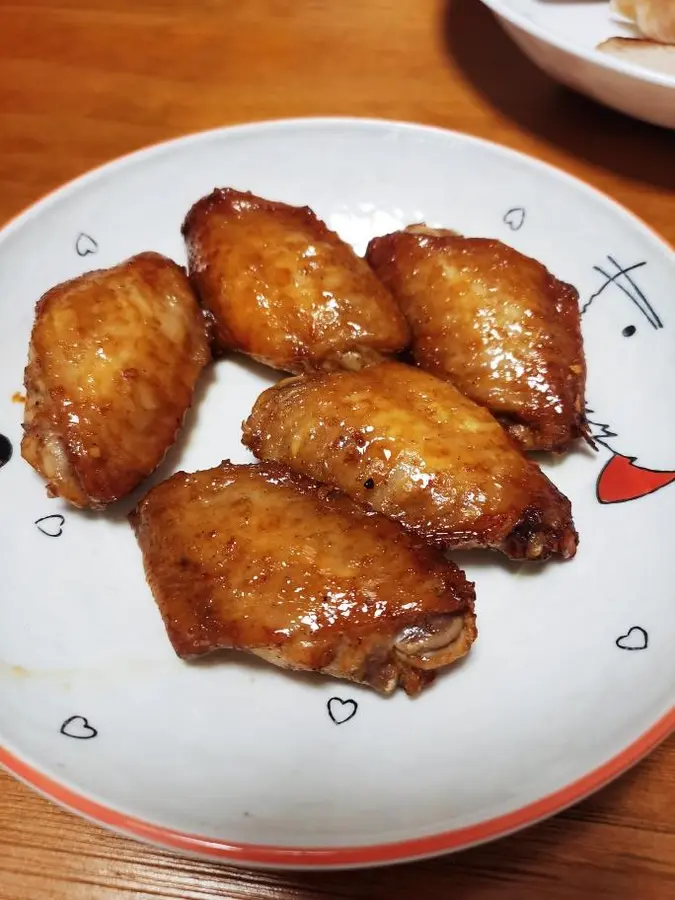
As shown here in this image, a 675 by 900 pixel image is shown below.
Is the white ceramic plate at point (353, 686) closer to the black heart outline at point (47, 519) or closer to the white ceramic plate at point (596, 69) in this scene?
the black heart outline at point (47, 519)

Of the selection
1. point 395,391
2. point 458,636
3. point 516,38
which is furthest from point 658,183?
point 458,636

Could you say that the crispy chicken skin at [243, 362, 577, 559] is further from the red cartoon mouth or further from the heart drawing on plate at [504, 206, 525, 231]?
the heart drawing on plate at [504, 206, 525, 231]

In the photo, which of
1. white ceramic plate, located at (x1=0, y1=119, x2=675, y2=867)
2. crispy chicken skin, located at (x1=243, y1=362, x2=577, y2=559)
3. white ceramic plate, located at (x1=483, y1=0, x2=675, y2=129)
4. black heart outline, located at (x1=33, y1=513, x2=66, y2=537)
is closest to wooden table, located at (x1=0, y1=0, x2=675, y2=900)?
white ceramic plate, located at (x1=483, y1=0, x2=675, y2=129)

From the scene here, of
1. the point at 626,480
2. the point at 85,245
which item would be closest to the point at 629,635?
the point at 626,480

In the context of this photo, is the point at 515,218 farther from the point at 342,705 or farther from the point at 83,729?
the point at 83,729

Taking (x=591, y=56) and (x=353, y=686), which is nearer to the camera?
(x=353, y=686)

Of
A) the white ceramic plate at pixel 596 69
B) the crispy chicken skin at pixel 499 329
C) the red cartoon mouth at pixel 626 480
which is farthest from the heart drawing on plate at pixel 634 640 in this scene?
the white ceramic plate at pixel 596 69
